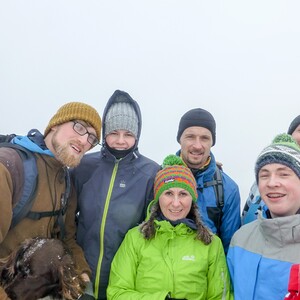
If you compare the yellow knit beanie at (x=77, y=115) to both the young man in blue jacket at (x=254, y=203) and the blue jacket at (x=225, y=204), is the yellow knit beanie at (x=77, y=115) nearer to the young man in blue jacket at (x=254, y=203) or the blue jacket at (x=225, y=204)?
the blue jacket at (x=225, y=204)

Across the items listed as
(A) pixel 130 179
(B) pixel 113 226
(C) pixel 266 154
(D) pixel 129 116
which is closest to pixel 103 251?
(B) pixel 113 226

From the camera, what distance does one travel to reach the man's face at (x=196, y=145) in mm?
4699

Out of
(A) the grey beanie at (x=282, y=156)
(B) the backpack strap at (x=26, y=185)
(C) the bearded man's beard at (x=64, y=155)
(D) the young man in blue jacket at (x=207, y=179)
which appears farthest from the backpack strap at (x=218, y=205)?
(B) the backpack strap at (x=26, y=185)

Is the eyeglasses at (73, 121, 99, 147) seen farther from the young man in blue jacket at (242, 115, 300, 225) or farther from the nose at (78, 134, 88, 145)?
the young man in blue jacket at (242, 115, 300, 225)

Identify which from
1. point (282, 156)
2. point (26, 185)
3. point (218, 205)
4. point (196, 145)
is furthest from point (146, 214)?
point (282, 156)

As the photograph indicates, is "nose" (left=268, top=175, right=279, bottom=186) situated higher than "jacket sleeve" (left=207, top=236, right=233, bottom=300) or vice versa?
"nose" (left=268, top=175, right=279, bottom=186)

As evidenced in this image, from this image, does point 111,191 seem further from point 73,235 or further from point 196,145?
point 196,145

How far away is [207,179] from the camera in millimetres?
4645

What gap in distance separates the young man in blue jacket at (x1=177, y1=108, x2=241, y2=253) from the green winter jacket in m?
0.79

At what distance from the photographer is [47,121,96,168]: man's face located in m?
3.72

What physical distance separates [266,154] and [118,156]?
1697mm

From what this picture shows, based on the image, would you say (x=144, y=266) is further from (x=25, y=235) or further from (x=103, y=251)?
(x=25, y=235)

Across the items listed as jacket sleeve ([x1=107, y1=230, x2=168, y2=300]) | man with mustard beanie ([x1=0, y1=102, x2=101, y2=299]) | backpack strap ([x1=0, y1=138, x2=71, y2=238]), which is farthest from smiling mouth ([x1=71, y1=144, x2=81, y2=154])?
jacket sleeve ([x1=107, y1=230, x2=168, y2=300])

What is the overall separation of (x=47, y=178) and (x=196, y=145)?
1958mm
